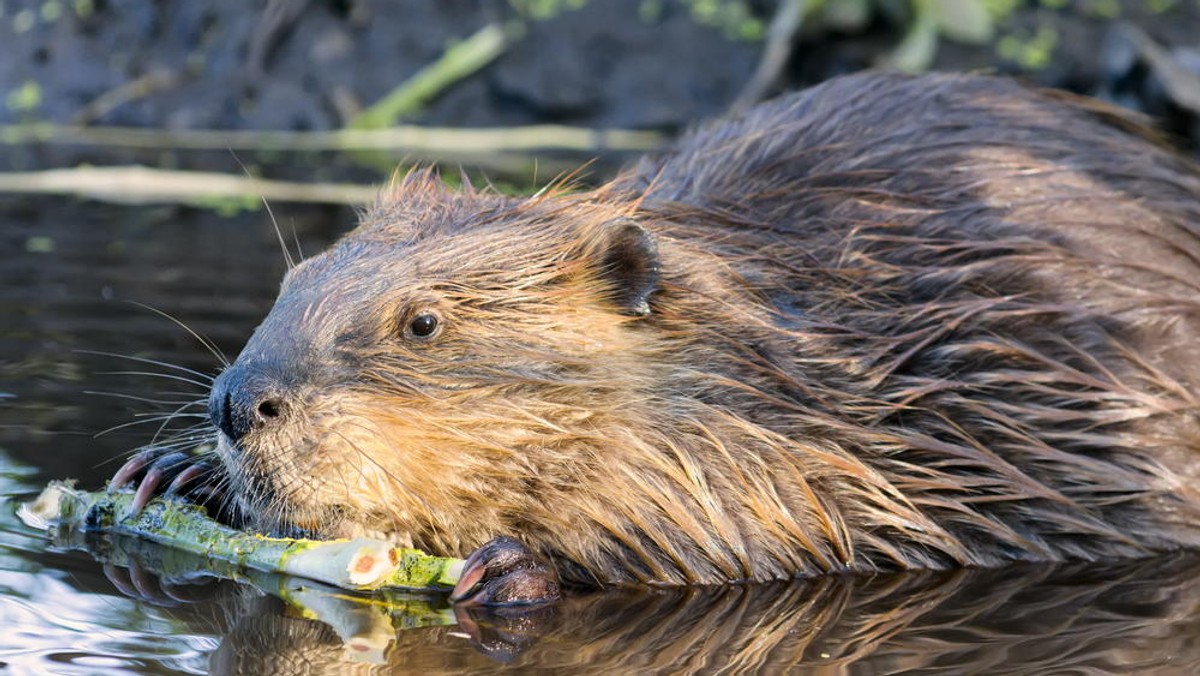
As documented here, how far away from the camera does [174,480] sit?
172 inches

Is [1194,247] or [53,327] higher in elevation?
[1194,247]

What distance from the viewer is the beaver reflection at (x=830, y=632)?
3.67 meters

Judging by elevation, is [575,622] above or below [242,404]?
below

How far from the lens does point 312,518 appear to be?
409 centimetres

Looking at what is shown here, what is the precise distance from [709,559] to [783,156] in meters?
1.25

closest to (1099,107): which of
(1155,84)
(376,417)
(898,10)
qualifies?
(376,417)

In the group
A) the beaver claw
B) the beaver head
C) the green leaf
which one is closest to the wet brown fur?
the beaver head

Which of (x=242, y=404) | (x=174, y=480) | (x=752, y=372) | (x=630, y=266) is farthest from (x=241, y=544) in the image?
(x=752, y=372)

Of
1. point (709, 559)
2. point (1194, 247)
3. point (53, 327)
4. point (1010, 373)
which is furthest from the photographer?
point (53, 327)

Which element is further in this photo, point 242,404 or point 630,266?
point 630,266

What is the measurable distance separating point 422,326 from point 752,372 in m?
0.81

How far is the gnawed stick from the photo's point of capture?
4.03 meters

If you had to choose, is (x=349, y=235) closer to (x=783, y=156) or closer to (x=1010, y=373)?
(x=783, y=156)

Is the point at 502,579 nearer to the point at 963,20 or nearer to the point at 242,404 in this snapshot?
the point at 242,404
